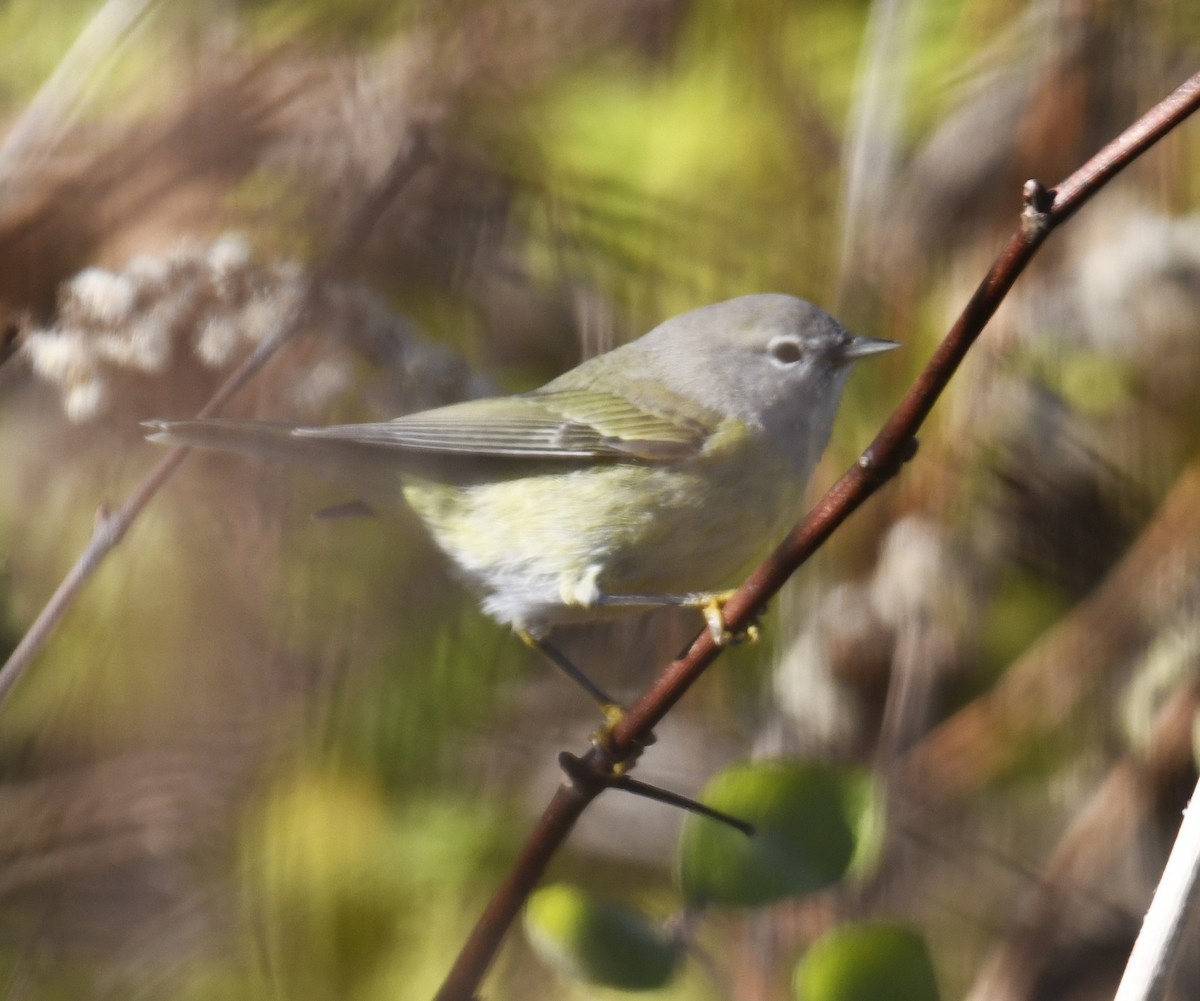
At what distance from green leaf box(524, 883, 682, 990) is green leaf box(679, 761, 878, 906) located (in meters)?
0.06

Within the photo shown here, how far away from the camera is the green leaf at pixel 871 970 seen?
86 centimetres

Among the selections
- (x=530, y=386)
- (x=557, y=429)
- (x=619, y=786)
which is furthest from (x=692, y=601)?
(x=530, y=386)

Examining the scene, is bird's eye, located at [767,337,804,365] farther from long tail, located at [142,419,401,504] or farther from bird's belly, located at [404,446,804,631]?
long tail, located at [142,419,401,504]

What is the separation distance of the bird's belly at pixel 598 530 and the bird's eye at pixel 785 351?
191mm

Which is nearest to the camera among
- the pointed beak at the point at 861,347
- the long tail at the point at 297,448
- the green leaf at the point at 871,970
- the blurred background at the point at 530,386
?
the green leaf at the point at 871,970

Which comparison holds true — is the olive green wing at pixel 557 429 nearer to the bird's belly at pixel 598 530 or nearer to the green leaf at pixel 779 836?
the bird's belly at pixel 598 530

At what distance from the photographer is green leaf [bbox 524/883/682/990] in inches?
34.4

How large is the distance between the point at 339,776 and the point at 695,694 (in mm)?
518

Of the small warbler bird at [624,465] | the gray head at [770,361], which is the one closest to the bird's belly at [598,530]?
the small warbler bird at [624,465]

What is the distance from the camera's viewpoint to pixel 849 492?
2.71ft

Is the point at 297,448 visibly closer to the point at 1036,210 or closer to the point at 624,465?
the point at 624,465

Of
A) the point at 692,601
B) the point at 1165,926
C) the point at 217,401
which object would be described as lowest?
the point at 1165,926

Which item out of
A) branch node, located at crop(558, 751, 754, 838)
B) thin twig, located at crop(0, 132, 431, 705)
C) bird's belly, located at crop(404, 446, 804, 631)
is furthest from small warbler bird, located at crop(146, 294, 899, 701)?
branch node, located at crop(558, 751, 754, 838)

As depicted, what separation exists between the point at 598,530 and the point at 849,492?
2.64ft
